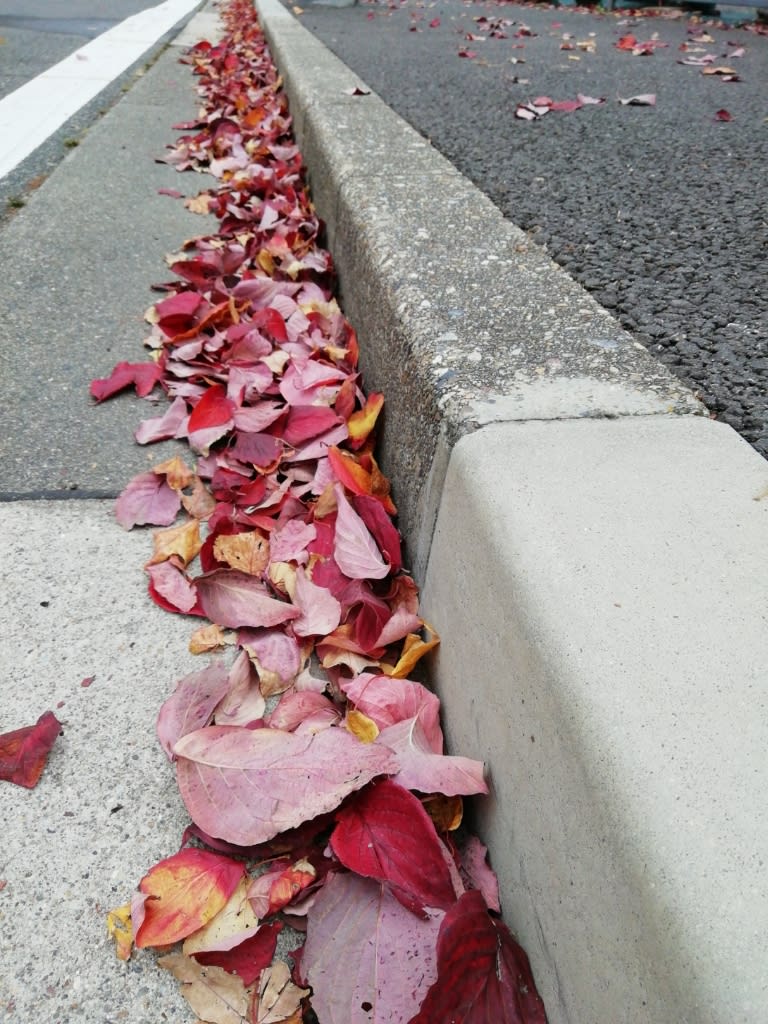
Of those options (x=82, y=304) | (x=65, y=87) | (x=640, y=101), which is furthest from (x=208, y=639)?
(x=65, y=87)

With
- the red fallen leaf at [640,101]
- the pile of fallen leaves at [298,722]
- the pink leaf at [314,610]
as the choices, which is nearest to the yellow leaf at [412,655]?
the pile of fallen leaves at [298,722]

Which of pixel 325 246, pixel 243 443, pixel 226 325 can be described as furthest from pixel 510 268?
pixel 325 246

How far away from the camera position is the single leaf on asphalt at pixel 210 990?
80 centimetres

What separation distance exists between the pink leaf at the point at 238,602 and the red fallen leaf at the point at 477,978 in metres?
0.53

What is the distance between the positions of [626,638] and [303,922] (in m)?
0.50

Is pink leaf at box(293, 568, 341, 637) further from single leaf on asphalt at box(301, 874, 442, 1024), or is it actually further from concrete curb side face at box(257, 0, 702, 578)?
single leaf on asphalt at box(301, 874, 442, 1024)

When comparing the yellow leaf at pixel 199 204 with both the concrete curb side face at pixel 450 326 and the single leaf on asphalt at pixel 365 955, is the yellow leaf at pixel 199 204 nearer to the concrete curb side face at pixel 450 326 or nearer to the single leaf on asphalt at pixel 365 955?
the concrete curb side face at pixel 450 326

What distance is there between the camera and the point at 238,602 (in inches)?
47.9

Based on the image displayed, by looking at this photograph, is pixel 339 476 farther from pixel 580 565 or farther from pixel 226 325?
pixel 226 325

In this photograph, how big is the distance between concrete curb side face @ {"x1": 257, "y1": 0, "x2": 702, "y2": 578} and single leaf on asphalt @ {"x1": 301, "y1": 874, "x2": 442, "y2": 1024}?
18.6 inches

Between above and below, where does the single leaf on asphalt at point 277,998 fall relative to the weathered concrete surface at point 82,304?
below

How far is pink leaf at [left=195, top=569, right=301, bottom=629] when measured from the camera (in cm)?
119

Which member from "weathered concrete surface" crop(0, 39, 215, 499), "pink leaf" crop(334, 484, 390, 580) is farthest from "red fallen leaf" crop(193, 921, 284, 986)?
"weathered concrete surface" crop(0, 39, 215, 499)

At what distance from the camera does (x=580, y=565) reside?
0.77m
